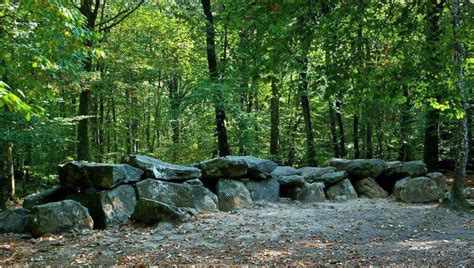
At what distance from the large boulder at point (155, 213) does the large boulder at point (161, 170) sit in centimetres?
140

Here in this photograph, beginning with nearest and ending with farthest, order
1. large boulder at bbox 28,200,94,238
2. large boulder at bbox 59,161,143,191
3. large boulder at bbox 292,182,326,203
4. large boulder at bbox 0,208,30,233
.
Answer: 1. large boulder at bbox 28,200,94,238
2. large boulder at bbox 0,208,30,233
3. large boulder at bbox 59,161,143,191
4. large boulder at bbox 292,182,326,203

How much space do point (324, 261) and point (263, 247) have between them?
1.15 meters

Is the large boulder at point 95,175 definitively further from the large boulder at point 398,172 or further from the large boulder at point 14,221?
the large boulder at point 398,172

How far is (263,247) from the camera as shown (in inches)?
256

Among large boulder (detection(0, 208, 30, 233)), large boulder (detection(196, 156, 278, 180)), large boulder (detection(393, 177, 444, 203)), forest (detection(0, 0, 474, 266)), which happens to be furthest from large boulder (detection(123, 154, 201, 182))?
large boulder (detection(393, 177, 444, 203))

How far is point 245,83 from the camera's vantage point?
15.6 metres

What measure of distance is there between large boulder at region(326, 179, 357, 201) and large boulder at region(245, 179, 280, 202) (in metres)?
1.59

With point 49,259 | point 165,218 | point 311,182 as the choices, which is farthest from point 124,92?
point 49,259

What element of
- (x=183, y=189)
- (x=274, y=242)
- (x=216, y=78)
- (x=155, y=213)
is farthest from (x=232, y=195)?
(x=216, y=78)

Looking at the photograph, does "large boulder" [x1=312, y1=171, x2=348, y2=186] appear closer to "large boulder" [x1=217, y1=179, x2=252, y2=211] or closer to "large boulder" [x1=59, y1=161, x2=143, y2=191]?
"large boulder" [x1=217, y1=179, x2=252, y2=211]

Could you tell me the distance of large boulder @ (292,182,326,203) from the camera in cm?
1118

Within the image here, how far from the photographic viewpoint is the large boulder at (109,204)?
26.9ft

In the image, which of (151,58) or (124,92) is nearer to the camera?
(151,58)

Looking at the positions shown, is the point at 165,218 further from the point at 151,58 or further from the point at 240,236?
the point at 151,58
